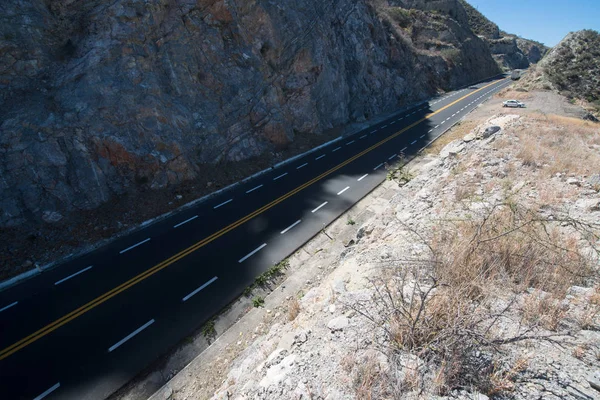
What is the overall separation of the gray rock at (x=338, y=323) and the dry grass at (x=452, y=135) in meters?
21.8

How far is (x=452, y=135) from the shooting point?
26.8 meters

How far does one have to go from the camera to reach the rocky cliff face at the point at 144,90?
1481 centimetres

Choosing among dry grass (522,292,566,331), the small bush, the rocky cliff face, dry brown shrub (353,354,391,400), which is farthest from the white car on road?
dry brown shrub (353,354,391,400)

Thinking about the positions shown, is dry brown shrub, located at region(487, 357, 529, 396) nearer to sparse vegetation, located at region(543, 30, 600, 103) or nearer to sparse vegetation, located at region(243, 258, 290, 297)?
sparse vegetation, located at region(243, 258, 290, 297)

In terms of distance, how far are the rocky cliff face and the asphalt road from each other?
4240 millimetres

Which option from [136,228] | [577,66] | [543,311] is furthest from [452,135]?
[136,228]

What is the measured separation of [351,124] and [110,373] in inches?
1182

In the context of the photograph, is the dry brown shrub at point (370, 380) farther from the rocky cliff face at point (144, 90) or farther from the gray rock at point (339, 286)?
the rocky cliff face at point (144, 90)

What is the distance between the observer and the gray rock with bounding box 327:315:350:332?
5.43m

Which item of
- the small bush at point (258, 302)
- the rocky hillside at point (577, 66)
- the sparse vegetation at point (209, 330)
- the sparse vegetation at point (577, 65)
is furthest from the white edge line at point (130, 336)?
the sparse vegetation at point (577, 65)

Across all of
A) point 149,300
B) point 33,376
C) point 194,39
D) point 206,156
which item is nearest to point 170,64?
point 194,39

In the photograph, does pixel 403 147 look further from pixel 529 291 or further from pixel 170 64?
pixel 529 291

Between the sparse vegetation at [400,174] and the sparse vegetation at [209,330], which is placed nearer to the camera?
the sparse vegetation at [209,330]

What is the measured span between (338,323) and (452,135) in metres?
26.9
